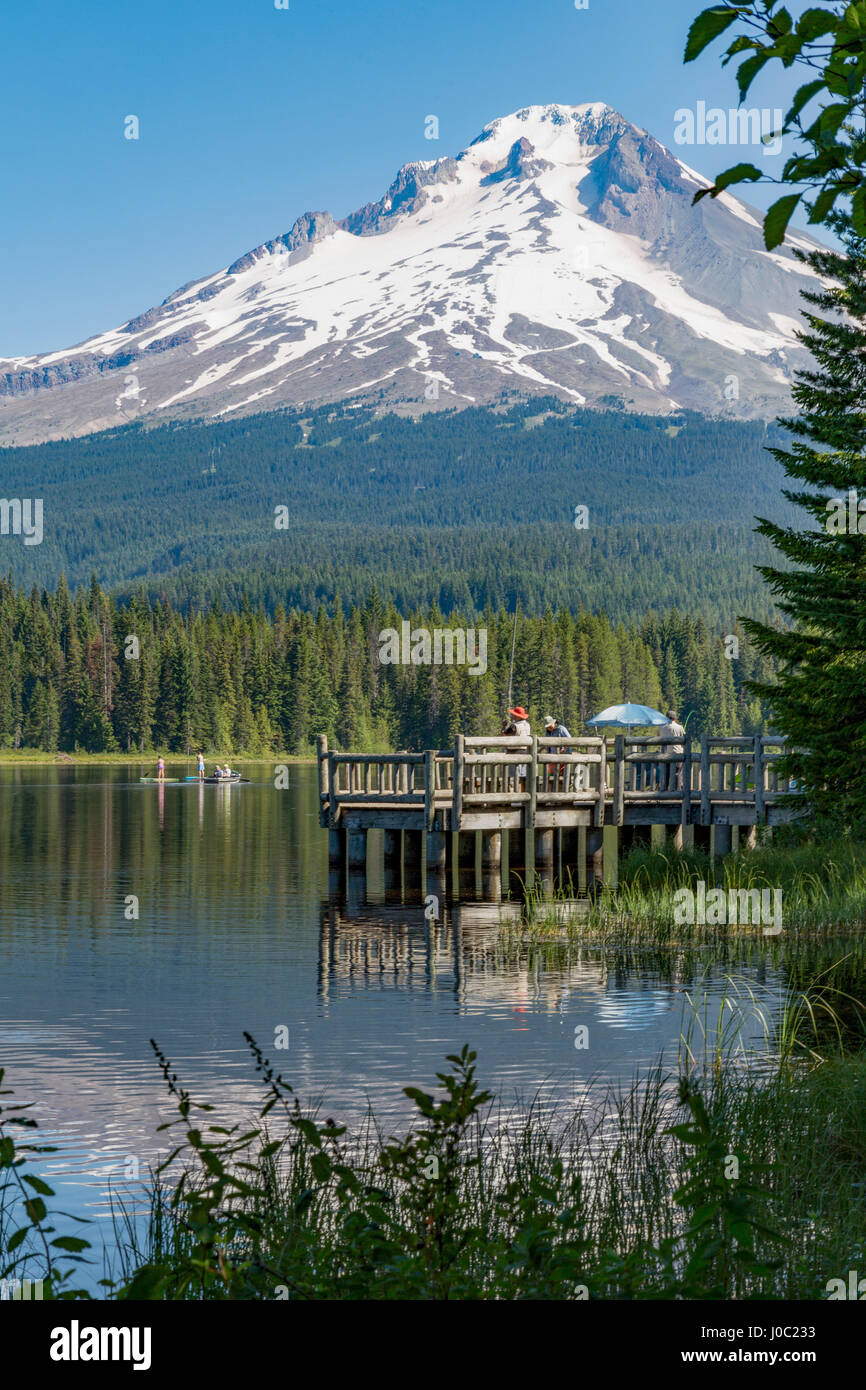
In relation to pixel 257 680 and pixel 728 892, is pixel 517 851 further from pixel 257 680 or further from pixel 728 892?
pixel 257 680

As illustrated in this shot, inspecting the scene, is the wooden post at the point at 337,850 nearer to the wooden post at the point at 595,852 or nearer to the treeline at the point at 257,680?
the wooden post at the point at 595,852

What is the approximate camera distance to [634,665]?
17200cm

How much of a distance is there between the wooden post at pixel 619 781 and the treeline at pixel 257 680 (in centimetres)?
10333

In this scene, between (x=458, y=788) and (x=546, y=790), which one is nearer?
(x=458, y=788)

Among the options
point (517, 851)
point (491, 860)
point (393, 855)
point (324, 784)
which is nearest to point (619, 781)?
point (491, 860)

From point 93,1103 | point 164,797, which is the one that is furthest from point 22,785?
point 93,1103

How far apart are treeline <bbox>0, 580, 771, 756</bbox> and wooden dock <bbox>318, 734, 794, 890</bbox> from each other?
103049 millimetres

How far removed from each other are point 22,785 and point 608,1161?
82520 millimetres

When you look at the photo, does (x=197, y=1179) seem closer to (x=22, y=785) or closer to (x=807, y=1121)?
(x=807, y=1121)

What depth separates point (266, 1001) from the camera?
66.5 ft

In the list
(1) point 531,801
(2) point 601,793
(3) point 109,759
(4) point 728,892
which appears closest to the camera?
(4) point 728,892

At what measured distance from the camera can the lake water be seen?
14.3m

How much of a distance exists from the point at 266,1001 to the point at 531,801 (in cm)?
1612

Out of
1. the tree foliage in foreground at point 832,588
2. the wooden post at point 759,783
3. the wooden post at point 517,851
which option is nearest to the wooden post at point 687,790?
the wooden post at point 759,783
